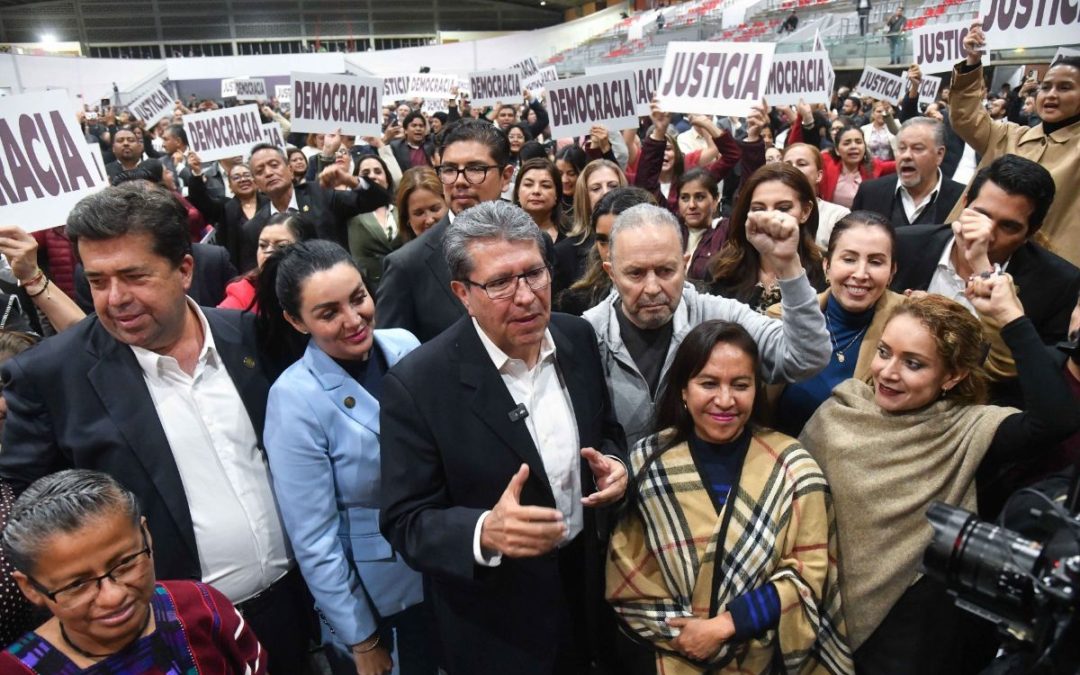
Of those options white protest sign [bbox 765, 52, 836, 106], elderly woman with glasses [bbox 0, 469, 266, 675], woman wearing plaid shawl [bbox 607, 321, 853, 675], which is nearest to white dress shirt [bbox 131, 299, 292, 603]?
elderly woman with glasses [bbox 0, 469, 266, 675]

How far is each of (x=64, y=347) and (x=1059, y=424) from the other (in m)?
→ 2.40

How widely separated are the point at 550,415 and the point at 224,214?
3.85 m

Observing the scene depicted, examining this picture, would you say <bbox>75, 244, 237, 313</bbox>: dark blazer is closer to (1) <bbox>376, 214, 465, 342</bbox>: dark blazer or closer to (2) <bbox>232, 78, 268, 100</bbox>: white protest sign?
(1) <bbox>376, 214, 465, 342</bbox>: dark blazer

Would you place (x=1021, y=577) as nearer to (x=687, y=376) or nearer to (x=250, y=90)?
(x=687, y=376)

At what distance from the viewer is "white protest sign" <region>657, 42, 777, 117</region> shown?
4.43 m

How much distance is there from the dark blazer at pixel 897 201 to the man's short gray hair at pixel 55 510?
148 inches

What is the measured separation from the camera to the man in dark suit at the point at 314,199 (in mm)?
4309

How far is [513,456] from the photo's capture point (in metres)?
1.62

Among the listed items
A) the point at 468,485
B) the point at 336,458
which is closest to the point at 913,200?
the point at 468,485

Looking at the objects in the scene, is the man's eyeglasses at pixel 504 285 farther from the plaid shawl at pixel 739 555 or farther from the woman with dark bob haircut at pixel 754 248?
the woman with dark bob haircut at pixel 754 248

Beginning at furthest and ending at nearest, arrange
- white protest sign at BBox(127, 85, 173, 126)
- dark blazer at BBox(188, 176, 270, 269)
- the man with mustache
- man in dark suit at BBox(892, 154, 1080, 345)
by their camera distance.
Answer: white protest sign at BBox(127, 85, 173, 126), dark blazer at BBox(188, 176, 270, 269), man in dark suit at BBox(892, 154, 1080, 345), the man with mustache

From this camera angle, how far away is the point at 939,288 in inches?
98.0

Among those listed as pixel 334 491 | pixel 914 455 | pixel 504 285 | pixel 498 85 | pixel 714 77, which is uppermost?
pixel 498 85

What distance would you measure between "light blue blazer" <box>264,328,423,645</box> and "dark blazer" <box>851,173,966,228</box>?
3.17 metres
